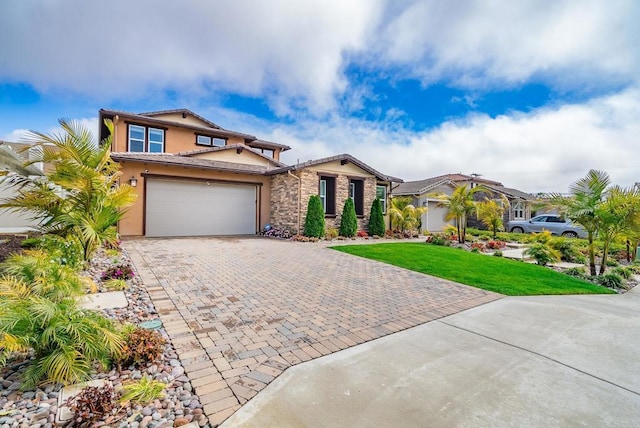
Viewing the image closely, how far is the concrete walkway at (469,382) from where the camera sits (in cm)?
227

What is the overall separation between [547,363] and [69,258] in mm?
7803

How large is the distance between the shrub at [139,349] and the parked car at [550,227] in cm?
2077

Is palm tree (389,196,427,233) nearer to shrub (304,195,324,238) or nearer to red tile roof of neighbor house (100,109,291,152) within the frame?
shrub (304,195,324,238)

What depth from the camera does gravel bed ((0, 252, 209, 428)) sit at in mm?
2127

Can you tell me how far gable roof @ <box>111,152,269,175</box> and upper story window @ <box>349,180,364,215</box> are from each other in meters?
4.82

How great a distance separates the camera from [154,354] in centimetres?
296

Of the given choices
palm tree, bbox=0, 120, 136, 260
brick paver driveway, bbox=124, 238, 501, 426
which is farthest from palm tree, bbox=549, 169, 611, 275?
→ palm tree, bbox=0, 120, 136, 260

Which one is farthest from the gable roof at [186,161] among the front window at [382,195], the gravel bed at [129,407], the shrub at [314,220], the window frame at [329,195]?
the gravel bed at [129,407]

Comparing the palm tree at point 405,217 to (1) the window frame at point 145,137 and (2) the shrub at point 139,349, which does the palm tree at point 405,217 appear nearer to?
(1) the window frame at point 145,137

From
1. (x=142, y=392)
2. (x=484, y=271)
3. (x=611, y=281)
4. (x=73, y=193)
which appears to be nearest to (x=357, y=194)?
(x=484, y=271)

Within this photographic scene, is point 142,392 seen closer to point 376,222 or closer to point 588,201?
point 588,201

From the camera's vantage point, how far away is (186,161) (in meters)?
13.5

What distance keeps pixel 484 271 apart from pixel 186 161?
40.8ft

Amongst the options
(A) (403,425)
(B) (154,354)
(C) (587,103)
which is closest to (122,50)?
(B) (154,354)
